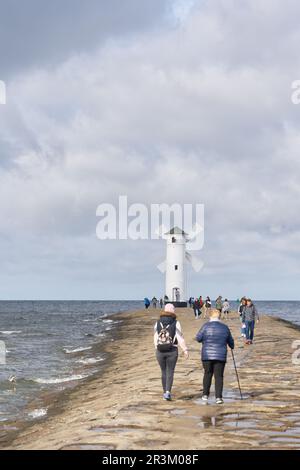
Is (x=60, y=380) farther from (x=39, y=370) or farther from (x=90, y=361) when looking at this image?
(x=90, y=361)

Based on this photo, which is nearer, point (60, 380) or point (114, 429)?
point (114, 429)

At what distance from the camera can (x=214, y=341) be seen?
12742 mm

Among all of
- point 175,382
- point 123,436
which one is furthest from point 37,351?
point 123,436

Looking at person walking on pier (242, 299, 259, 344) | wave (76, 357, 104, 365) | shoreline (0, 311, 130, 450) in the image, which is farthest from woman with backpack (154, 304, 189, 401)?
wave (76, 357, 104, 365)

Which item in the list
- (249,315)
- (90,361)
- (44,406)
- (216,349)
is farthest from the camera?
(90,361)

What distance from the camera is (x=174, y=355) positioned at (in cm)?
1316

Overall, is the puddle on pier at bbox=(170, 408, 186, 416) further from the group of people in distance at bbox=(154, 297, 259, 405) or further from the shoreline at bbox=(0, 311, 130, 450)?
the shoreline at bbox=(0, 311, 130, 450)

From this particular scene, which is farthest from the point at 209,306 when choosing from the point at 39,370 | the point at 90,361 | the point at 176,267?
the point at 39,370

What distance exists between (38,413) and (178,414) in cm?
700

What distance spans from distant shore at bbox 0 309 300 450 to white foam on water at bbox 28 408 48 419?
1.09 ft

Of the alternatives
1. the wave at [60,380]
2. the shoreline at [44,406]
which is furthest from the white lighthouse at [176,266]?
the wave at [60,380]

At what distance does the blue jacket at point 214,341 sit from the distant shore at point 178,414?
3.39 ft

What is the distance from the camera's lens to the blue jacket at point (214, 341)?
41.7 feet
